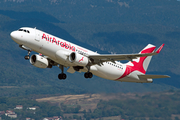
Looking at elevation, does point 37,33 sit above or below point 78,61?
above

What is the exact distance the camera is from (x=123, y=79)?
65.1 metres

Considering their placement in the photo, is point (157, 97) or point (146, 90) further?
point (157, 97)

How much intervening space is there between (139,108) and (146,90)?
18302mm

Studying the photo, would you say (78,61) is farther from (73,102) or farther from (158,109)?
(73,102)

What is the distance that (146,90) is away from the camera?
276ft

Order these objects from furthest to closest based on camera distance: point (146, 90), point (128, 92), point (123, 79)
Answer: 1. point (128, 92)
2. point (146, 90)
3. point (123, 79)

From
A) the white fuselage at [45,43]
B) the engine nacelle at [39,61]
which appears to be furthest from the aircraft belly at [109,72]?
the engine nacelle at [39,61]

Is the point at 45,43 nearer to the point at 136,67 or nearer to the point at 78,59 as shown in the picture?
the point at 78,59

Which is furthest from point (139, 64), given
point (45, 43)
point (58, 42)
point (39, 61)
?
point (45, 43)

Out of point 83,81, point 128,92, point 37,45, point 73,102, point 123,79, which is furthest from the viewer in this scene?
point 73,102

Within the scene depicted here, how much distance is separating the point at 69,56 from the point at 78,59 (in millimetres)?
1288

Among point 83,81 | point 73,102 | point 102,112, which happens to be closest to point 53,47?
point 83,81

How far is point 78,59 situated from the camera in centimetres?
5478

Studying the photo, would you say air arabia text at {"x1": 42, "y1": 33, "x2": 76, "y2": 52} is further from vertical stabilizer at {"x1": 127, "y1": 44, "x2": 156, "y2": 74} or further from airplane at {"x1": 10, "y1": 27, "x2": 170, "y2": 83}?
vertical stabilizer at {"x1": 127, "y1": 44, "x2": 156, "y2": 74}
